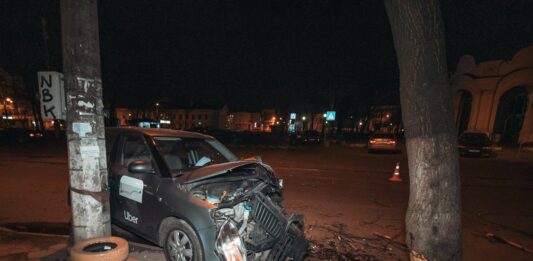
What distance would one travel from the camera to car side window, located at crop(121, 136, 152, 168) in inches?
172

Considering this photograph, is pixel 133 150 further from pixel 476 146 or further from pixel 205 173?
pixel 476 146

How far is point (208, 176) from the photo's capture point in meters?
3.47

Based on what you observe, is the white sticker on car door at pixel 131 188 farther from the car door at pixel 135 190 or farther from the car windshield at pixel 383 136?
the car windshield at pixel 383 136

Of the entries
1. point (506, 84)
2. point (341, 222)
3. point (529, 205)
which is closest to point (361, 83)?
point (506, 84)

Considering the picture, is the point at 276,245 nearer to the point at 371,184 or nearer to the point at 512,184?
the point at 371,184

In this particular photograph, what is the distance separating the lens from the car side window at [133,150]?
14.4ft

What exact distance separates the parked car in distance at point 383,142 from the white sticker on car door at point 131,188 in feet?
61.6

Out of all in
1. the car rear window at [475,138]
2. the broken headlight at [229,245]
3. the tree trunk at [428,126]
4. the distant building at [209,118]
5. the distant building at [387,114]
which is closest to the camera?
the tree trunk at [428,126]

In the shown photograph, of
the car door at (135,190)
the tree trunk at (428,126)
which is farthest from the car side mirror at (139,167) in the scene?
the tree trunk at (428,126)

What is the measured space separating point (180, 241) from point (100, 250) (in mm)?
838

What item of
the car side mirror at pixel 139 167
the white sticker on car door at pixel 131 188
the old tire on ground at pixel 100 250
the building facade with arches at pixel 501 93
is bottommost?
the old tire on ground at pixel 100 250

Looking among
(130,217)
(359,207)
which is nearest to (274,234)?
(130,217)

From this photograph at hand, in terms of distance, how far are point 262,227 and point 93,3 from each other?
119 inches

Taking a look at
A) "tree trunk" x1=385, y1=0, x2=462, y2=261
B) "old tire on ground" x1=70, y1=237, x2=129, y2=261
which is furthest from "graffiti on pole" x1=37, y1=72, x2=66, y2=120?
"tree trunk" x1=385, y1=0, x2=462, y2=261
